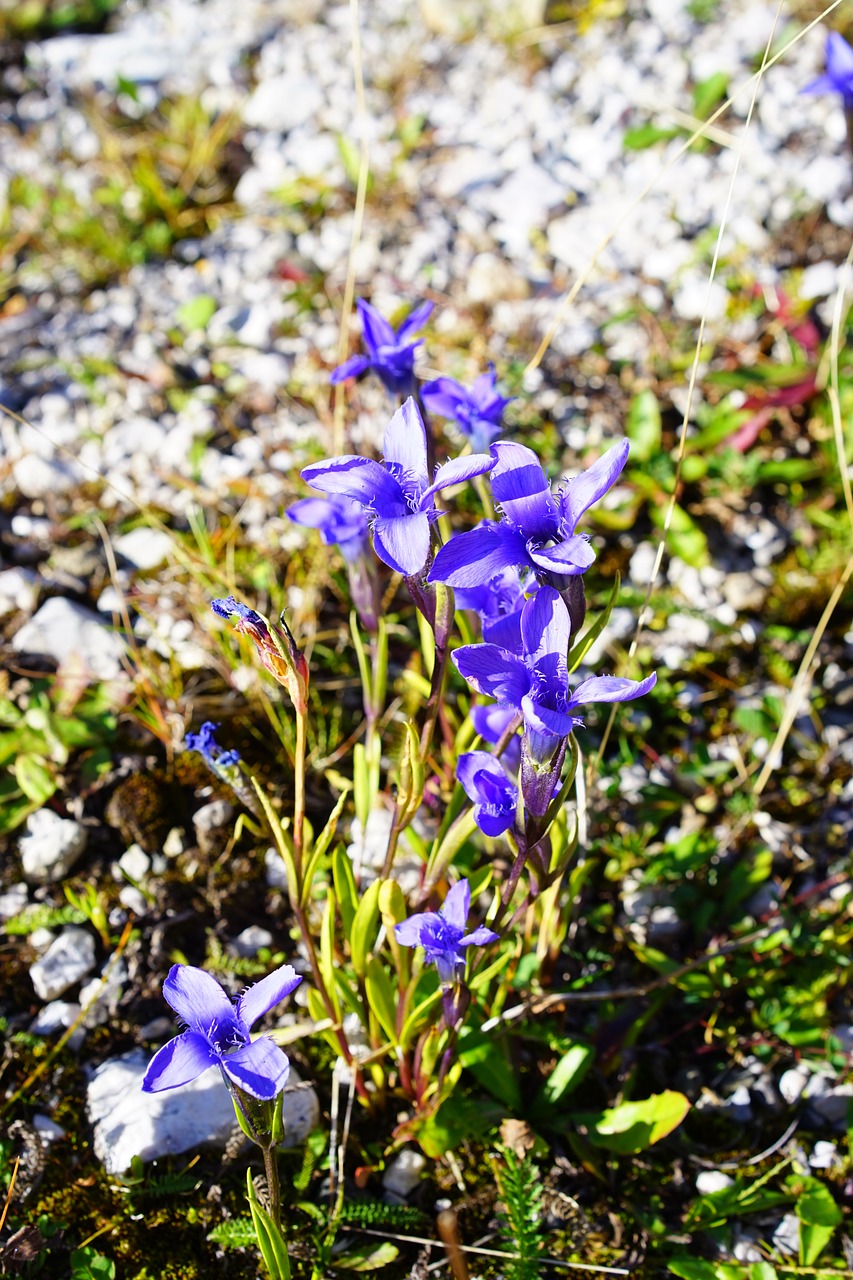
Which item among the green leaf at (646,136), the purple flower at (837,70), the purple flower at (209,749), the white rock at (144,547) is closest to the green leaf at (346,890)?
the purple flower at (209,749)

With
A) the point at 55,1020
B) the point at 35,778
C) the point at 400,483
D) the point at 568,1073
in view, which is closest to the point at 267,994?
the point at 400,483

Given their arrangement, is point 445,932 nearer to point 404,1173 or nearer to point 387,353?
point 404,1173

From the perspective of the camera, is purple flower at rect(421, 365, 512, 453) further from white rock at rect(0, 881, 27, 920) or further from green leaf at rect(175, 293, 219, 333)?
green leaf at rect(175, 293, 219, 333)

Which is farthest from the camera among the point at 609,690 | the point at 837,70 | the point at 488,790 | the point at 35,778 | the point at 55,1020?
Answer: the point at 837,70

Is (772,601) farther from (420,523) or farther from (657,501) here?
(420,523)

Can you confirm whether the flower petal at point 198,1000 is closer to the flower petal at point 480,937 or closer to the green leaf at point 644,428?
the flower petal at point 480,937

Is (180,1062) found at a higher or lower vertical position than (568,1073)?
higher
